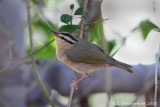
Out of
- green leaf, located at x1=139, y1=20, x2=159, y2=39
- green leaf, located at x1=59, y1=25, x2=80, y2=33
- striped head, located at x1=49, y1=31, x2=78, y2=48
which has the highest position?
green leaf, located at x1=59, y1=25, x2=80, y2=33

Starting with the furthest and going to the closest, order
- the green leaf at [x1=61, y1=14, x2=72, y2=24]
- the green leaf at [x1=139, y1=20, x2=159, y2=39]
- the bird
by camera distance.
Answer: the bird < the green leaf at [x1=139, y1=20, x2=159, y2=39] < the green leaf at [x1=61, y1=14, x2=72, y2=24]

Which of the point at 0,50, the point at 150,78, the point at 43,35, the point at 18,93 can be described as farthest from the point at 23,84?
the point at 150,78

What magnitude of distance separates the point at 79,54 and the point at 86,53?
9 cm

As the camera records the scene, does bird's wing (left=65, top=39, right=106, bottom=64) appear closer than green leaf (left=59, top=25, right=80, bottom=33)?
No

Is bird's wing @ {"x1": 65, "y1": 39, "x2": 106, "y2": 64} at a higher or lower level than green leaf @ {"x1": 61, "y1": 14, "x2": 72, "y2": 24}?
lower

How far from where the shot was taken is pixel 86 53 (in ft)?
11.3

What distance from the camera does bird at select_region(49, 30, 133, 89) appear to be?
3316 mm

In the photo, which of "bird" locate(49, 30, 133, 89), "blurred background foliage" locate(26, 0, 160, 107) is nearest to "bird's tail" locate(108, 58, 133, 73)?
"bird" locate(49, 30, 133, 89)

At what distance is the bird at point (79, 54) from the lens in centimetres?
332

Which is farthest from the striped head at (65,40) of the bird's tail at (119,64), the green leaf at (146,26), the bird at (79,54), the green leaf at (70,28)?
the green leaf at (146,26)

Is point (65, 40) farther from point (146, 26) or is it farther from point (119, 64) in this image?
point (146, 26)

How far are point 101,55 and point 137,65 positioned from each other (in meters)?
0.59

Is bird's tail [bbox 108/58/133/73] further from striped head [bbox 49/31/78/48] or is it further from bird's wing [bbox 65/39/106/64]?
striped head [bbox 49/31/78/48]

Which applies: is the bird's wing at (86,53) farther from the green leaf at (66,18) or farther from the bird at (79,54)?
the green leaf at (66,18)
